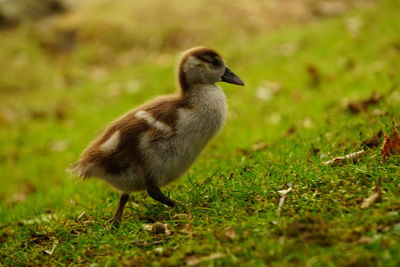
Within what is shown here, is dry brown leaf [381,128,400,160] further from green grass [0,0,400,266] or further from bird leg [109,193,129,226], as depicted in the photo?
bird leg [109,193,129,226]

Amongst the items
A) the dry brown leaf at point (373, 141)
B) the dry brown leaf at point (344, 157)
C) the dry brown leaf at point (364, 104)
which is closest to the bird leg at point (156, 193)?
the dry brown leaf at point (344, 157)

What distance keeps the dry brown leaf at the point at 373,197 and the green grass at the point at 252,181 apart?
4 centimetres

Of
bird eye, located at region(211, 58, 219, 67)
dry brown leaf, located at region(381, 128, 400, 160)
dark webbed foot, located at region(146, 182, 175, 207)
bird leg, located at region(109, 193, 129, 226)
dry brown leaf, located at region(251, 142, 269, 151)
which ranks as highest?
bird eye, located at region(211, 58, 219, 67)

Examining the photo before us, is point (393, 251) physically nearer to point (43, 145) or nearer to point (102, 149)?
point (102, 149)

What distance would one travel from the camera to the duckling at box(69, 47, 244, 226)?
4.09 metres

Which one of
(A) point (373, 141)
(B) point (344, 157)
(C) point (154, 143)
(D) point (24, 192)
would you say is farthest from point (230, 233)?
(D) point (24, 192)

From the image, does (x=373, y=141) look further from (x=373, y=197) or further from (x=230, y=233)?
(x=230, y=233)

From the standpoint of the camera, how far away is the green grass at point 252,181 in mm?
3197

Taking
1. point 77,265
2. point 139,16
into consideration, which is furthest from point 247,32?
point 77,265

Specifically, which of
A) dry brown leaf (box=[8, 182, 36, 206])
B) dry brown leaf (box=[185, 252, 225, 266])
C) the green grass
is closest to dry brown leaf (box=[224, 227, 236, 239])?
the green grass

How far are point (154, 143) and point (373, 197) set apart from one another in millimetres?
1744

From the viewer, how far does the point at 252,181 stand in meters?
4.27

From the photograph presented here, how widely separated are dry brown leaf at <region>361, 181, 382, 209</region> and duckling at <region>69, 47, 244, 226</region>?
1.44 m

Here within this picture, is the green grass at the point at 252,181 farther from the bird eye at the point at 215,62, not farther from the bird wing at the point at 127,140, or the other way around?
the bird eye at the point at 215,62
